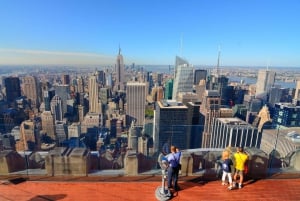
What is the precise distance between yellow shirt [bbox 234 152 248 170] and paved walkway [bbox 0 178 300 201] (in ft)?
1.72

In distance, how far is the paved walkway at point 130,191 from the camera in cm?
378

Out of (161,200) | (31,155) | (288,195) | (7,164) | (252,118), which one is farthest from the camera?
(252,118)

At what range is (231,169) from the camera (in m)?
4.39

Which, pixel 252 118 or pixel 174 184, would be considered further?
pixel 252 118

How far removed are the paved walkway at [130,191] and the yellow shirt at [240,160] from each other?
524 mm

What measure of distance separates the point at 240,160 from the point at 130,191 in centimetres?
238

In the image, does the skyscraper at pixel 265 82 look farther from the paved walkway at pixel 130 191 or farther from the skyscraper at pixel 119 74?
the paved walkway at pixel 130 191

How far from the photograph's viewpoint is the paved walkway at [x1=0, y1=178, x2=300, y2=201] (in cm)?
378

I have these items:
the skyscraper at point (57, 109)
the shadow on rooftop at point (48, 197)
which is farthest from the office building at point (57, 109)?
the shadow on rooftop at point (48, 197)

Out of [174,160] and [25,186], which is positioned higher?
[174,160]

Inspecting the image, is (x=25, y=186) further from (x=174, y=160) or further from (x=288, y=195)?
(x=288, y=195)

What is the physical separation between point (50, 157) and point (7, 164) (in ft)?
3.24

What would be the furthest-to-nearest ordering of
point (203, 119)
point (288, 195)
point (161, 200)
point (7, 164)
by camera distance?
1. point (203, 119)
2. point (7, 164)
3. point (288, 195)
4. point (161, 200)

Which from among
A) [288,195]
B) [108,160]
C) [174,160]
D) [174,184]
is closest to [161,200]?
[174,184]
